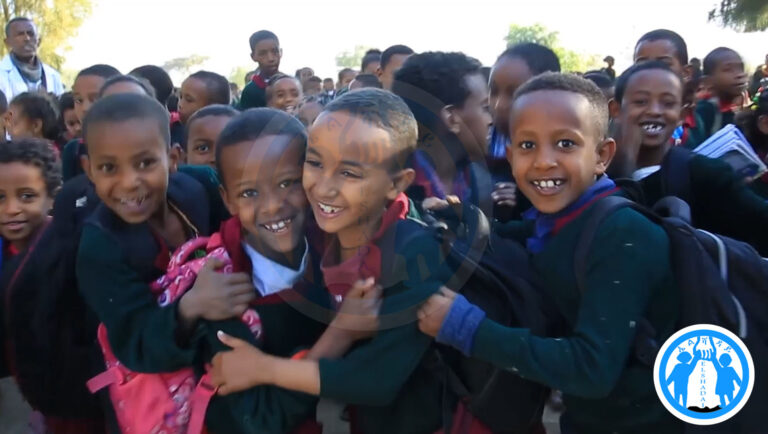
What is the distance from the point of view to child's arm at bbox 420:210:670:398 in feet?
4.74

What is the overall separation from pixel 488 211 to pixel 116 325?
1104mm

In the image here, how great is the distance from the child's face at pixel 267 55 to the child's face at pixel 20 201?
154 inches

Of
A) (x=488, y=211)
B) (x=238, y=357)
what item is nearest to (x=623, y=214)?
(x=488, y=211)

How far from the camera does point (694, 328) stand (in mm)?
1498

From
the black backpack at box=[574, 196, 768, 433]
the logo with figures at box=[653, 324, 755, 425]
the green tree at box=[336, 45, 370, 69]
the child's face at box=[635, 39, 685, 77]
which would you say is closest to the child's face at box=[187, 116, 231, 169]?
the black backpack at box=[574, 196, 768, 433]

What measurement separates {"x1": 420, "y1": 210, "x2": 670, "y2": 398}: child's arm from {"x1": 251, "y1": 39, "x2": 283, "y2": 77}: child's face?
4.93m

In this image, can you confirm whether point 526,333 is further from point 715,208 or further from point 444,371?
point 715,208

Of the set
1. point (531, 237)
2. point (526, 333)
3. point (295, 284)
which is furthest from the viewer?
point (531, 237)

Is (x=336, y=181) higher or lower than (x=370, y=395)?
higher

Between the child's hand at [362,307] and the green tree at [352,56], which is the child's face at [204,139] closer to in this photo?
the child's hand at [362,307]

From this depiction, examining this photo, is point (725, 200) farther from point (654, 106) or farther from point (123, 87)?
point (123, 87)

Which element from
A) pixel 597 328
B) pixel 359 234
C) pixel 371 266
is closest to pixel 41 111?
pixel 359 234

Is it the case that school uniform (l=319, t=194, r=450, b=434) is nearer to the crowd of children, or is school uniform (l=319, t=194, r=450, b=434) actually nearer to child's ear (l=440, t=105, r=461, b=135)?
the crowd of children

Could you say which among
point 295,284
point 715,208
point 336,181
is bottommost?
point 295,284
